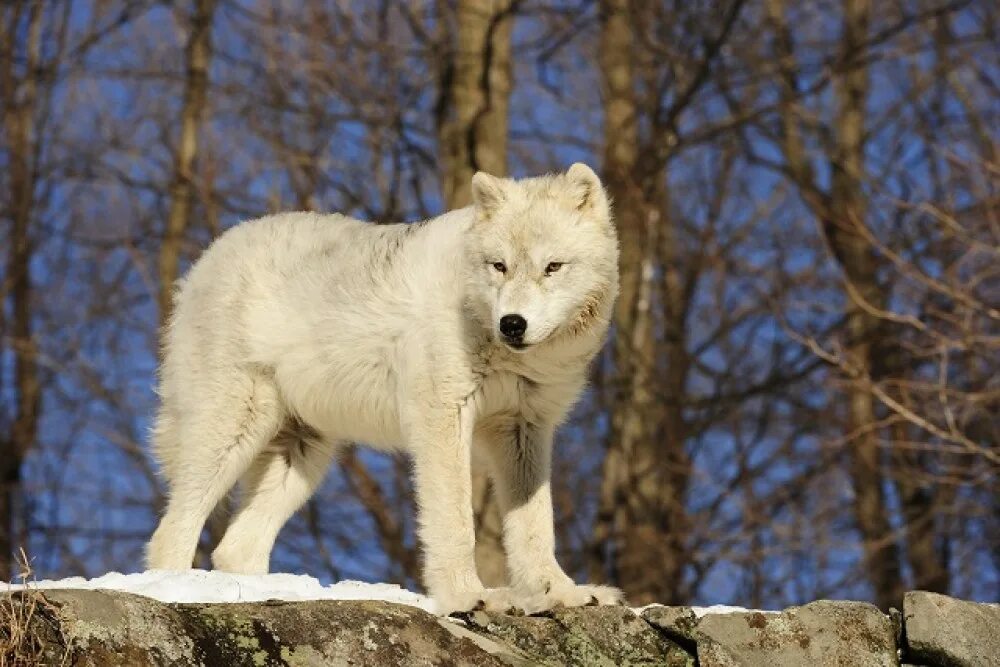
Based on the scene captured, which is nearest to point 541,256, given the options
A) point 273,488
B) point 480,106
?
point 273,488

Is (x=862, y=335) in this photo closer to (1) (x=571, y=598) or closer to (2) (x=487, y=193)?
(2) (x=487, y=193)

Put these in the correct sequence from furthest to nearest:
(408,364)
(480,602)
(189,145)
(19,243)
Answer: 1. (19,243)
2. (189,145)
3. (408,364)
4. (480,602)

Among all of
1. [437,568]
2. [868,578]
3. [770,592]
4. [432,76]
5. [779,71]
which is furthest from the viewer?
[770,592]

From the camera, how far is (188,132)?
56.3ft

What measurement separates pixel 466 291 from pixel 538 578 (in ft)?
4.30

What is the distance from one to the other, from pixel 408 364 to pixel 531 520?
35.7 inches

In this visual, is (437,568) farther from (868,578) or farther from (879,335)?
(868,578)

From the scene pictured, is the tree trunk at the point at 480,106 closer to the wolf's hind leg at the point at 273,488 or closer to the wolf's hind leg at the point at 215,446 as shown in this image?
the wolf's hind leg at the point at 273,488

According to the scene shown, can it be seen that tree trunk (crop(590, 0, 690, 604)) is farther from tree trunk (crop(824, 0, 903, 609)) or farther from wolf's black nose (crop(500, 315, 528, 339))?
wolf's black nose (crop(500, 315, 528, 339))

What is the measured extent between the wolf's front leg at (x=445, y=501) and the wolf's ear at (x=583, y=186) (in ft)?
3.64

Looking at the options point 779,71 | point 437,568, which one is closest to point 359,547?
point 779,71

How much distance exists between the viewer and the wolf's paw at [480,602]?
5883mm

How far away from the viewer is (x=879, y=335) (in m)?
16.2

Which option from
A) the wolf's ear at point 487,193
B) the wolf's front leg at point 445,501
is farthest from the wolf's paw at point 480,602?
the wolf's ear at point 487,193
